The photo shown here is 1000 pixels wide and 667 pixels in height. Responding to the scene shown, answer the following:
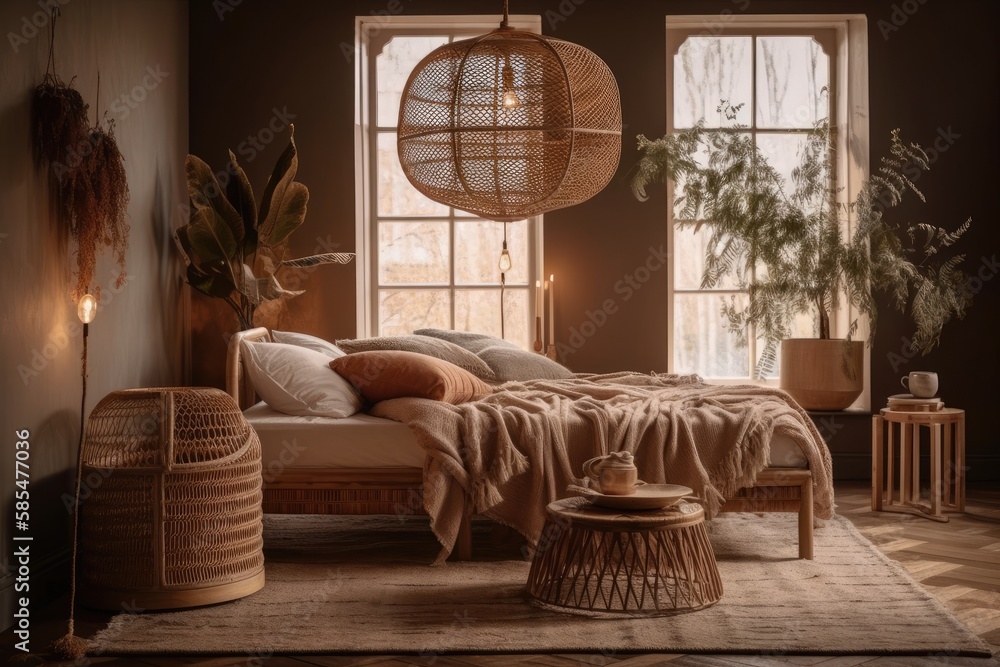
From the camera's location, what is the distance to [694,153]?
5746 mm

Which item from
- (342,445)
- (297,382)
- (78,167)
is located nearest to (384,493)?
(342,445)

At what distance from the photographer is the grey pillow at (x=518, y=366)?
461cm

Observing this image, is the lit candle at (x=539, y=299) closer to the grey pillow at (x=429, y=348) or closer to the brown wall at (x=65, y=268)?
the grey pillow at (x=429, y=348)

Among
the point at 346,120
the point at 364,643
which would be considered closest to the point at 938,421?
the point at 364,643

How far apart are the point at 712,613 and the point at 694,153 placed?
3.31 m

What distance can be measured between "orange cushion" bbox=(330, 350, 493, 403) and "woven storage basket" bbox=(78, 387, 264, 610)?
68 cm

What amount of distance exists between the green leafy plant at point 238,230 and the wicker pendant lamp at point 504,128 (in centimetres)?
155

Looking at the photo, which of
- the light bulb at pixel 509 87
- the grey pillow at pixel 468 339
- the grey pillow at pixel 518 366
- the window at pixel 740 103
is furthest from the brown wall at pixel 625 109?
the light bulb at pixel 509 87

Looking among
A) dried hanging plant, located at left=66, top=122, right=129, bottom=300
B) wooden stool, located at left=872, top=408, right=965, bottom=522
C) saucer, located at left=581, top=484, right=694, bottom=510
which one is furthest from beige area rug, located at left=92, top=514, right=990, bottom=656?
dried hanging plant, located at left=66, top=122, right=129, bottom=300

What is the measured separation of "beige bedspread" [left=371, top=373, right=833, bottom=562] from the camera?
3559mm

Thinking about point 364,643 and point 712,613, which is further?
point 712,613

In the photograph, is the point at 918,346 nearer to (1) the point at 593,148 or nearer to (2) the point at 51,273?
(1) the point at 593,148

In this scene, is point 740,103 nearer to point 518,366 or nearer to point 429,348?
point 518,366

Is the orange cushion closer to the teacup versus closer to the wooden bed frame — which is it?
the wooden bed frame
